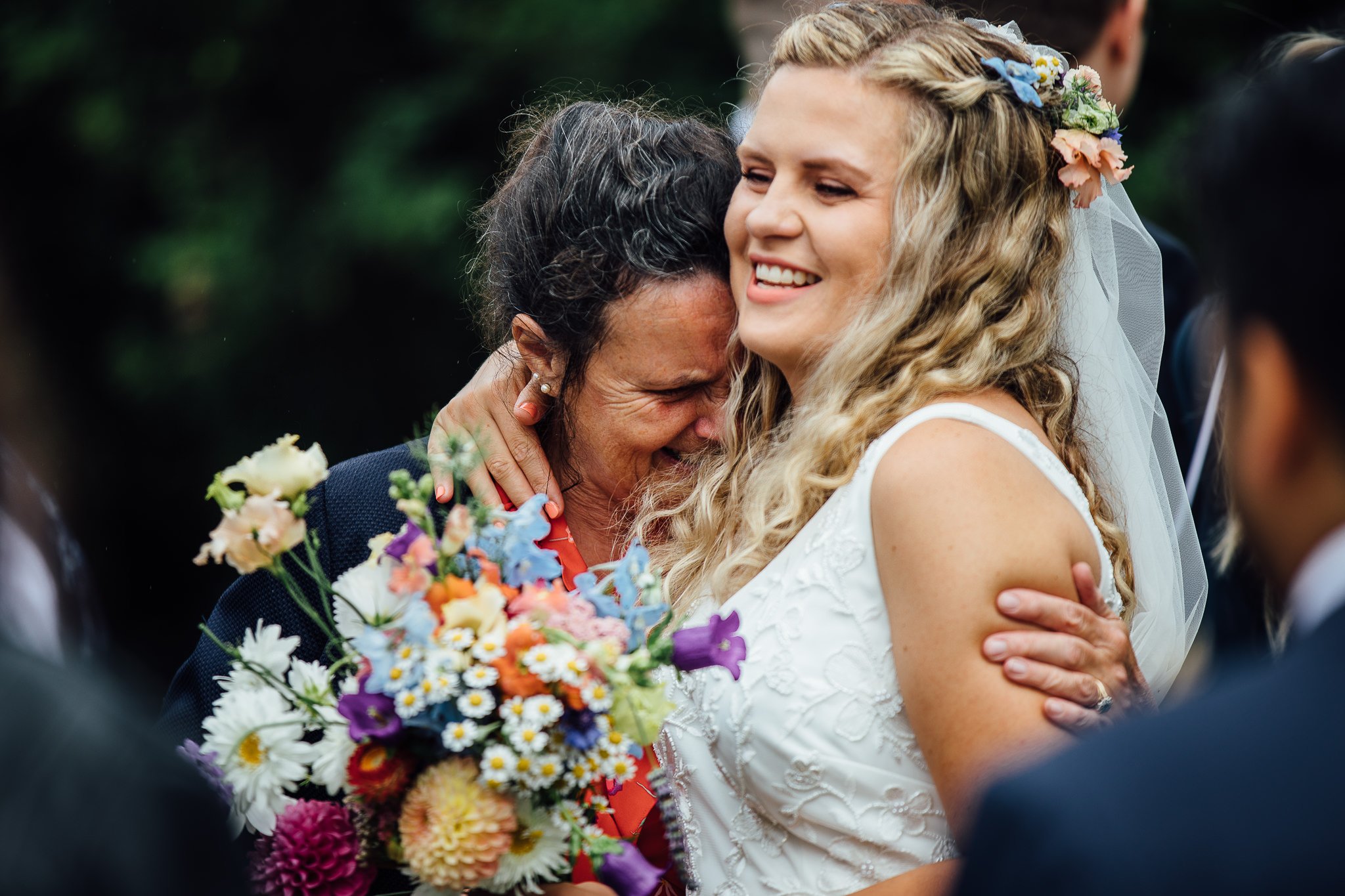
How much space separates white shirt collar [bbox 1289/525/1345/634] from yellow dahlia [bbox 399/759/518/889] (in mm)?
1092

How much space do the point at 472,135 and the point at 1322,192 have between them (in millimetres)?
6965

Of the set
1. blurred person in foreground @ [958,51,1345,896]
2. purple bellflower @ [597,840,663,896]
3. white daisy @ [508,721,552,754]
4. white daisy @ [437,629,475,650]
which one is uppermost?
blurred person in foreground @ [958,51,1345,896]

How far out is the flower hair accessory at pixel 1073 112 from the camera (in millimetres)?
2545

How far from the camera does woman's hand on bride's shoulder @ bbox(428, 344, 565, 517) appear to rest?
289 cm

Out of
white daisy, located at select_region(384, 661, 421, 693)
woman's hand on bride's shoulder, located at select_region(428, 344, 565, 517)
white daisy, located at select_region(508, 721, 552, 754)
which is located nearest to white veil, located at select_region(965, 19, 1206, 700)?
woman's hand on bride's shoulder, located at select_region(428, 344, 565, 517)

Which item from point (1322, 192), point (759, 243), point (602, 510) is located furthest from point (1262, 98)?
point (602, 510)

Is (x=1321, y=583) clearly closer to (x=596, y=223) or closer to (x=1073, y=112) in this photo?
(x=1073, y=112)

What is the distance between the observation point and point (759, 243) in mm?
2625

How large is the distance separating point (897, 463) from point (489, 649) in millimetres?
788

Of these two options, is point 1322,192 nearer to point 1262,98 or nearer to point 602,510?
point 1262,98

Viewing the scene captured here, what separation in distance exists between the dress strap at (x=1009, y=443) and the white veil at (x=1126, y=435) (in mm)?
358

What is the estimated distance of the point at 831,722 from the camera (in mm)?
2256

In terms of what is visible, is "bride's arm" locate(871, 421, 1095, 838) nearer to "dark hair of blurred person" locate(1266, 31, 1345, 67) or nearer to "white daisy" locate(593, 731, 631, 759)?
"white daisy" locate(593, 731, 631, 759)

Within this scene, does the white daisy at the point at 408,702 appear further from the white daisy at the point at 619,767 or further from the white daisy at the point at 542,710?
the white daisy at the point at 619,767
